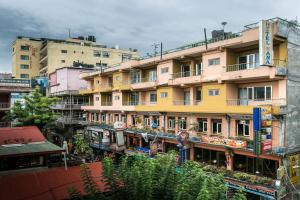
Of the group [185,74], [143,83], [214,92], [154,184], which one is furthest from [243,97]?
[154,184]

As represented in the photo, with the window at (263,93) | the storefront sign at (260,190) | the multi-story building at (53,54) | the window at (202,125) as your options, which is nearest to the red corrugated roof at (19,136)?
the window at (202,125)

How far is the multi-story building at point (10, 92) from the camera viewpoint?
145 feet

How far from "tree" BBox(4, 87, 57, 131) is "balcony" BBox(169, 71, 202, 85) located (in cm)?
1756

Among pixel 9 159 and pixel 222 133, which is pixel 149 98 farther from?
pixel 9 159

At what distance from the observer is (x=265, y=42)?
23625mm

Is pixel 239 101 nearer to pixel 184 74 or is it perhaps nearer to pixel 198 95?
pixel 198 95

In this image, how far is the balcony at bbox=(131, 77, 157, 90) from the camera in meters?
39.8

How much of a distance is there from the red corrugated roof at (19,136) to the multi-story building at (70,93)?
34.1 metres

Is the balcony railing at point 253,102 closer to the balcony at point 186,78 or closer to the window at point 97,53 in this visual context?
the balcony at point 186,78

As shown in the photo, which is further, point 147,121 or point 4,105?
point 4,105

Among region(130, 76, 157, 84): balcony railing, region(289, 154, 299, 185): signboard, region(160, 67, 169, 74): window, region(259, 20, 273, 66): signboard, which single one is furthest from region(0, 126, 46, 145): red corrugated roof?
region(289, 154, 299, 185): signboard

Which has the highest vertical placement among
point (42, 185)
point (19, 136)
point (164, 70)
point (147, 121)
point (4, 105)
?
point (164, 70)

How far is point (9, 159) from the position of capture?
20.2 meters

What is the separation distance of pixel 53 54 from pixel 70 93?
1758 centimetres
